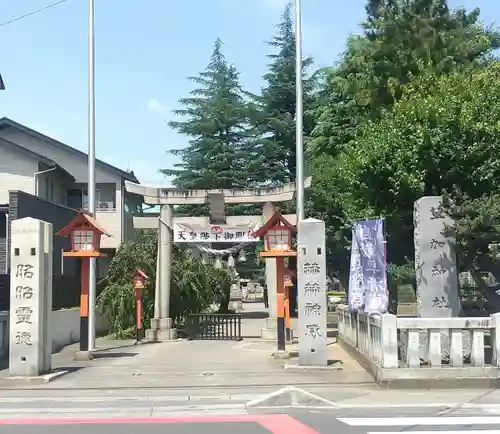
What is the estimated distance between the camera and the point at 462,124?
16.8 m

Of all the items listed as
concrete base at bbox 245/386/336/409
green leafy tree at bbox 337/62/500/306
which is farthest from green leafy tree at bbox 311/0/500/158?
concrete base at bbox 245/386/336/409

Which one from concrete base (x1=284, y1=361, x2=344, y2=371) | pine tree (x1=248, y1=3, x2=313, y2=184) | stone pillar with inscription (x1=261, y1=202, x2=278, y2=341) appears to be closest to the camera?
concrete base (x1=284, y1=361, x2=344, y2=371)

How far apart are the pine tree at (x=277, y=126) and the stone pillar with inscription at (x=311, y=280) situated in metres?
28.4

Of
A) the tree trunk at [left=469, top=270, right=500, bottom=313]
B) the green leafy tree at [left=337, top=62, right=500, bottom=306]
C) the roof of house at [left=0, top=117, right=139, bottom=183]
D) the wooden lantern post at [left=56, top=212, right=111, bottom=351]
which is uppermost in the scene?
the roof of house at [left=0, top=117, right=139, bottom=183]

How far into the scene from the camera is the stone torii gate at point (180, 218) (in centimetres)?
2458

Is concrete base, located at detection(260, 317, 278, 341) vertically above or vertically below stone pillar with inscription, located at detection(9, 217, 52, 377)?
below

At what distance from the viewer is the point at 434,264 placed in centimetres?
1553

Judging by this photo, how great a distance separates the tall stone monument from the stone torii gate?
896 cm

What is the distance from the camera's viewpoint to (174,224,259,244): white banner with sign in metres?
24.4

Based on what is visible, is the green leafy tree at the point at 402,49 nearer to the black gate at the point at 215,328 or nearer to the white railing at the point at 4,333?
the black gate at the point at 215,328

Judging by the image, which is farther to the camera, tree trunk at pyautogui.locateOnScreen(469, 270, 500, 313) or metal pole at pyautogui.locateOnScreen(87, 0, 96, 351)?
metal pole at pyautogui.locateOnScreen(87, 0, 96, 351)

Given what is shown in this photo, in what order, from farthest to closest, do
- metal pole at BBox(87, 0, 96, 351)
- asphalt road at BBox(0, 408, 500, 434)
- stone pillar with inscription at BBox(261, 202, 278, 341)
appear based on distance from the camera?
stone pillar with inscription at BBox(261, 202, 278, 341), metal pole at BBox(87, 0, 96, 351), asphalt road at BBox(0, 408, 500, 434)

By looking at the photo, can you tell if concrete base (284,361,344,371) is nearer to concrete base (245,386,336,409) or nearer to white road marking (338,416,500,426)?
concrete base (245,386,336,409)

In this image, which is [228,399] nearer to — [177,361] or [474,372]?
[474,372]
